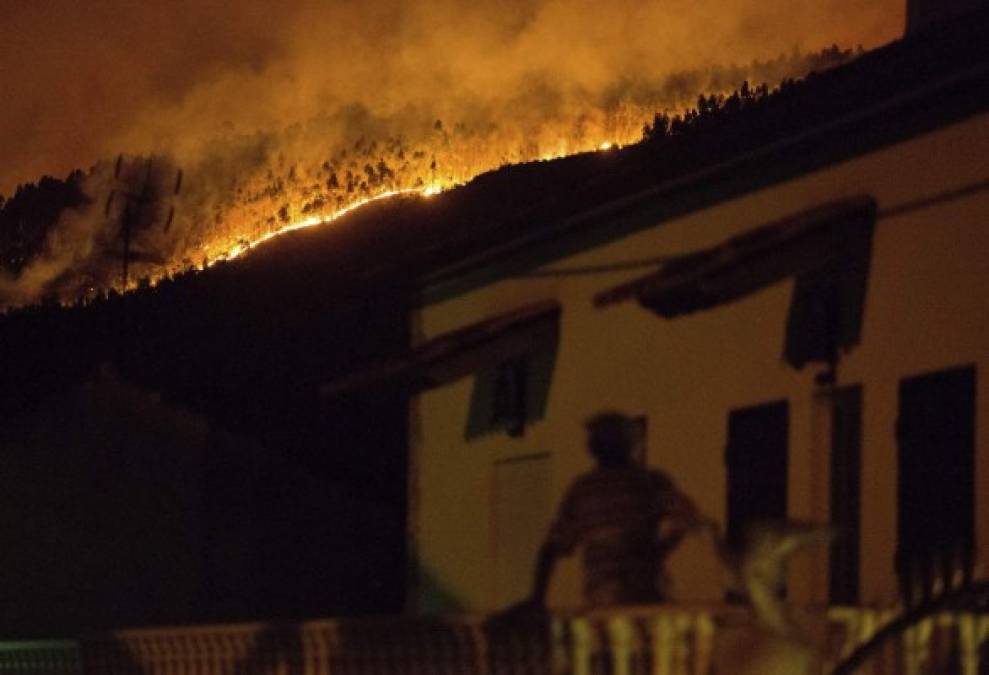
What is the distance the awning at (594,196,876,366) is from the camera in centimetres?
1263

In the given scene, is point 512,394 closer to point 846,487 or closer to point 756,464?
point 756,464

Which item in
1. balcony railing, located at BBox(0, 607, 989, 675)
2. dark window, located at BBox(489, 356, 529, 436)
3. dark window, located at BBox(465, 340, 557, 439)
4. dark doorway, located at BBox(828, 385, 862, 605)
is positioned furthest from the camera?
dark window, located at BBox(489, 356, 529, 436)

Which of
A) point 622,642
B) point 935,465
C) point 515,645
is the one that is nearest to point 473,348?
point 935,465

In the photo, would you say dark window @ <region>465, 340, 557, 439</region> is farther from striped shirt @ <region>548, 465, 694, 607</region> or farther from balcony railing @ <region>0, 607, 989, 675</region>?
striped shirt @ <region>548, 465, 694, 607</region>

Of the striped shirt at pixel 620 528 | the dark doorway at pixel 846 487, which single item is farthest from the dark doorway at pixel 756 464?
the striped shirt at pixel 620 528

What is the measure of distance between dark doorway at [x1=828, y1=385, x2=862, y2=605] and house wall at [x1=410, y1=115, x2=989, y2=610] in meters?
0.08

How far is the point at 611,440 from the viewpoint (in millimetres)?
9312

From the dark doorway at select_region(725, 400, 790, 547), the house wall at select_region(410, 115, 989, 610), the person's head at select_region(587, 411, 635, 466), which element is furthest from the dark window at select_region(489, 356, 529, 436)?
the person's head at select_region(587, 411, 635, 466)

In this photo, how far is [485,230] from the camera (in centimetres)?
1695

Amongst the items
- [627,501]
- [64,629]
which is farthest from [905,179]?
[64,629]

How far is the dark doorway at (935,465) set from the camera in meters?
12.0

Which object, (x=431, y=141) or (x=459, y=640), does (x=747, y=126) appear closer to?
(x=459, y=640)

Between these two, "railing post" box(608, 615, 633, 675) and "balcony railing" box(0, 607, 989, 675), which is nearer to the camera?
"balcony railing" box(0, 607, 989, 675)

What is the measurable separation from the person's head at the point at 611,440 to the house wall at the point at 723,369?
5.48ft
